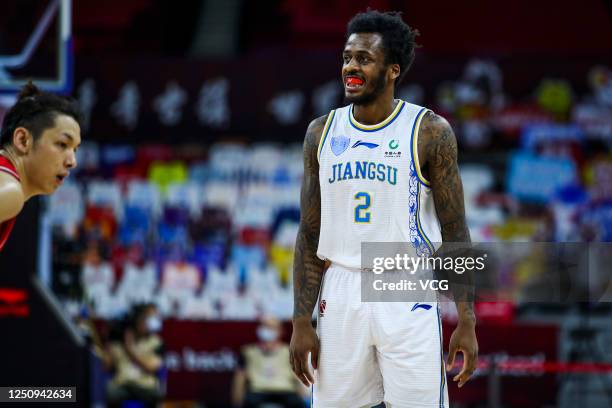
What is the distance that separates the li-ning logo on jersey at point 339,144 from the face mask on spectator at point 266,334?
4577 millimetres

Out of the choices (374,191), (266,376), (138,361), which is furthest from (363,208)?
(138,361)

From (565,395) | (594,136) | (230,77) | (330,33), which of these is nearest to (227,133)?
(230,77)

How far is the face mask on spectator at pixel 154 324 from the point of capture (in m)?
9.06

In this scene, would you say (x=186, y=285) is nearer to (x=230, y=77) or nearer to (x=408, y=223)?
(x=230, y=77)

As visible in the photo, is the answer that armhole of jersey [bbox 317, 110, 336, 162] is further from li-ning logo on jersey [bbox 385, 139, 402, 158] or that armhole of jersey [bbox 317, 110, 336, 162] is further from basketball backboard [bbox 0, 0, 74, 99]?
basketball backboard [bbox 0, 0, 74, 99]

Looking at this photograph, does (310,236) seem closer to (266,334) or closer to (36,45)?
(266,334)

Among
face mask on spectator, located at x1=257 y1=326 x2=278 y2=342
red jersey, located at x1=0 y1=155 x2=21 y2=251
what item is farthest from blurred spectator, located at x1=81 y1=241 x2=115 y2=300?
red jersey, located at x1=0 y1=155 x2=21 y2=251

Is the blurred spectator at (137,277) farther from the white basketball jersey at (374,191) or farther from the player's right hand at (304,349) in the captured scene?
the white basketball jersey at (374,191)

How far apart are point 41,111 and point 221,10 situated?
12.8 meters

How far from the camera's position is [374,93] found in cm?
449

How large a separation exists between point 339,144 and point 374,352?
3.15 ft

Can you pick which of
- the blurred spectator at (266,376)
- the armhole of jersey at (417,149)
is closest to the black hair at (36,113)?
the armhole of jersey at (417,149)

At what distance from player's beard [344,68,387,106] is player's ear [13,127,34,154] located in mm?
1425

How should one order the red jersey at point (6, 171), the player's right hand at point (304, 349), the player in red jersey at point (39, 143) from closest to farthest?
1. the red jersey at point (6, 171)
2. the player in red jersey at point (39, 143)
3. the player's right hand at point (304, 349)
